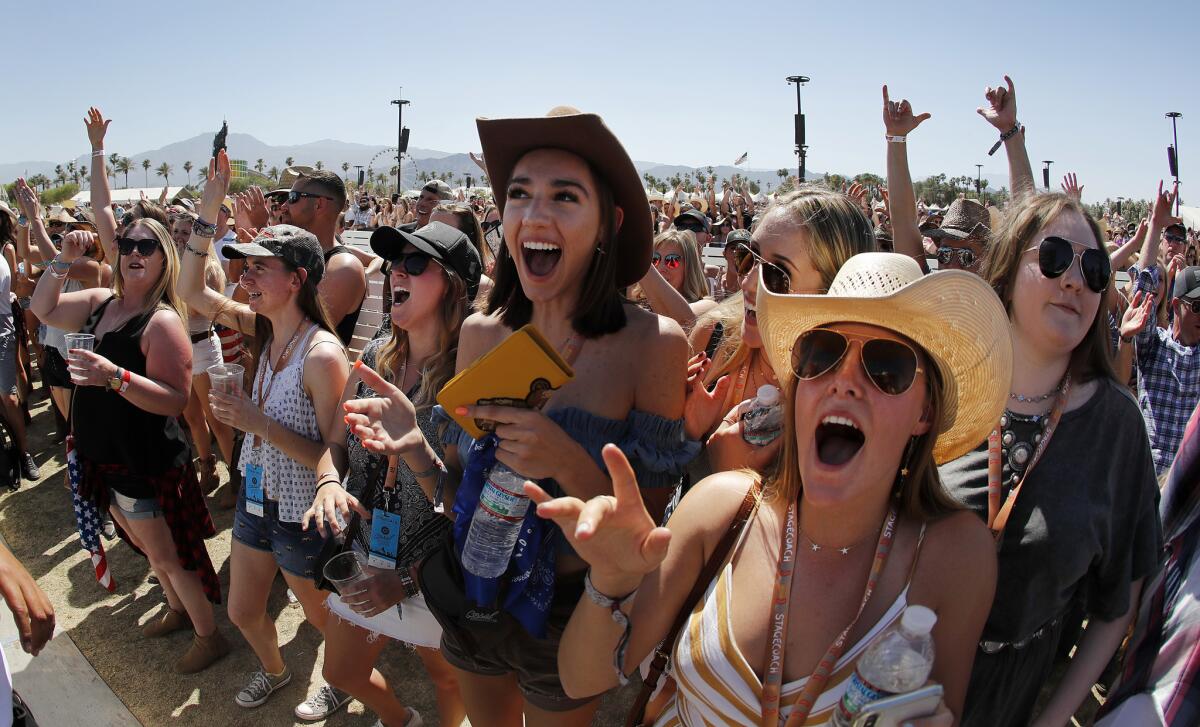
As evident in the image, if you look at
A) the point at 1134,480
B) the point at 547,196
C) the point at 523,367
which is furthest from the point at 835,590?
the point at 547,196

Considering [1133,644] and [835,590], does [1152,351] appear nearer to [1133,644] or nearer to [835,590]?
[1133,644]

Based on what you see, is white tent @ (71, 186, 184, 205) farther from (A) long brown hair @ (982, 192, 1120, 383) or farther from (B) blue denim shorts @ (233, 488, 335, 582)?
(A) long brown hair @ (982, 192, 1120, 383)

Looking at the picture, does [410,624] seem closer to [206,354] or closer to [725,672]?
[725,672]

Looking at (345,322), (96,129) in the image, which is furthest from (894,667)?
(96,129)

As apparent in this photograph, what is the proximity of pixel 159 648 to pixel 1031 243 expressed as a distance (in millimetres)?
4546

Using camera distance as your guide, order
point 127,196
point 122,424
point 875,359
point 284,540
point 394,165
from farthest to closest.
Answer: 1. point 127,196
2. point 394,165
3. point 122,424
4. point 284,540
5. point 875,359

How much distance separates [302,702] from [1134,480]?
3.57 metres

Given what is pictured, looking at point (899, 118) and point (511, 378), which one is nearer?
point (511, 378)

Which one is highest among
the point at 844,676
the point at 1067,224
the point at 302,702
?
the point at 1067,224

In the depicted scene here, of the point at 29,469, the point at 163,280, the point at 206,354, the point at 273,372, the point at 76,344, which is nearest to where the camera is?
the point at 273,372

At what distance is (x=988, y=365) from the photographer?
1.42 meters

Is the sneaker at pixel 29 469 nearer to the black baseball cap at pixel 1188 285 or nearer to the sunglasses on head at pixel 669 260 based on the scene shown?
the sunglasses on head at pixel 669 260

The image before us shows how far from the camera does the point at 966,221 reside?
4.59m

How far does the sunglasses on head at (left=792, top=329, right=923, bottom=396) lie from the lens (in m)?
1.37
